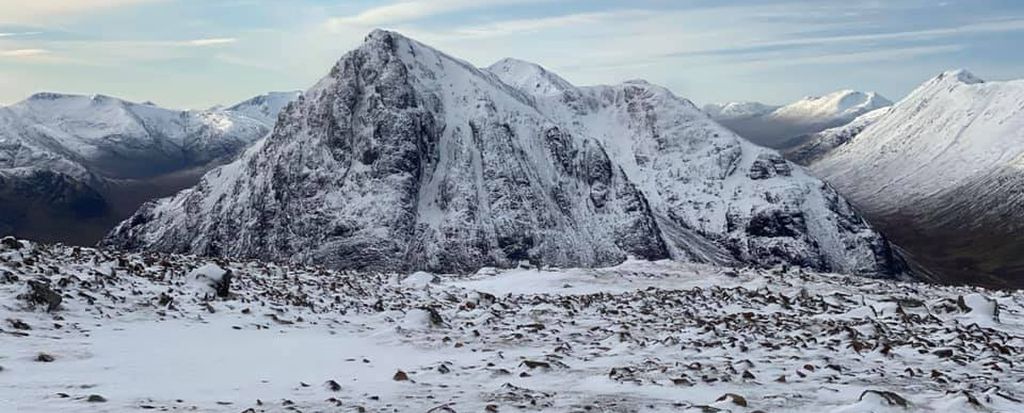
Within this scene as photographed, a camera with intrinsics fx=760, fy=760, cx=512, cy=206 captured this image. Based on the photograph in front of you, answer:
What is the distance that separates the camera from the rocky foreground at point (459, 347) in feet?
36.8

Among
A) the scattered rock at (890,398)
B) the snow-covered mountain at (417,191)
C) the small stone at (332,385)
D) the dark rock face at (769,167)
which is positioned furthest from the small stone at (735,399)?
the dark rock face at (769,167)

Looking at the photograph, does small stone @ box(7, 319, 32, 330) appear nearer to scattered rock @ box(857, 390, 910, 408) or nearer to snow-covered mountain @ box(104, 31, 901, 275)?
scattered rock @ box(857, 390, 910, 408)

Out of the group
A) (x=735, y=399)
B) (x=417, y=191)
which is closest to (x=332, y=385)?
(x=735, y=399)

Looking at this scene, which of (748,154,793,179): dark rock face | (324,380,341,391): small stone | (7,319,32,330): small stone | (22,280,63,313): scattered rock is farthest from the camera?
(748,154,793,179): dark rock face

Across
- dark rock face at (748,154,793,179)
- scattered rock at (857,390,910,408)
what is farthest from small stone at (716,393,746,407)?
dark rock face at (748,154,793,179)

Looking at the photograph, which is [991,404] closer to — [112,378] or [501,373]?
[501,373]

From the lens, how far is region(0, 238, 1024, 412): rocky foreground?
36.8ft

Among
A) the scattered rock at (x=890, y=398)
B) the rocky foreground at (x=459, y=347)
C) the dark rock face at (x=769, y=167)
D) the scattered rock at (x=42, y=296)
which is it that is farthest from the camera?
the dark rock face at (x=769, y=167)

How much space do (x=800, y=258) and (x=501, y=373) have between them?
168 metres

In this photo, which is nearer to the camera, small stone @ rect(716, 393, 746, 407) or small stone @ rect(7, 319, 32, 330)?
small stone @ rect(716, 393, 746, 407)

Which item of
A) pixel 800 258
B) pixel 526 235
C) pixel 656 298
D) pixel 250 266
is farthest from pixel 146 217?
pixel 656 298

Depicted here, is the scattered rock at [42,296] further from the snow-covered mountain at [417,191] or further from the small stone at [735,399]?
the snow-covered mountain at [417,191]

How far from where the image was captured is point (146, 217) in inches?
6727

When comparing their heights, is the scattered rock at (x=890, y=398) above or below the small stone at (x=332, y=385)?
above
